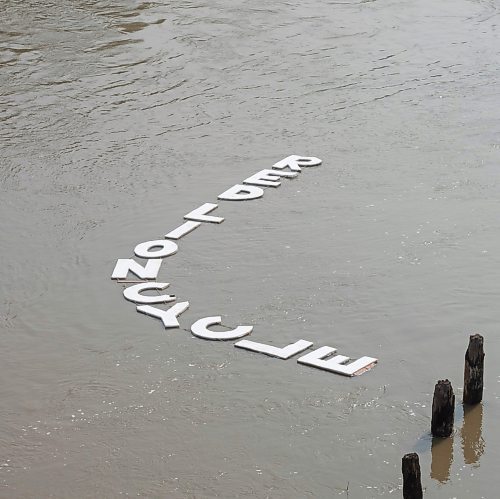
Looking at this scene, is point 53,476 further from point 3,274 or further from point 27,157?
point 27,157

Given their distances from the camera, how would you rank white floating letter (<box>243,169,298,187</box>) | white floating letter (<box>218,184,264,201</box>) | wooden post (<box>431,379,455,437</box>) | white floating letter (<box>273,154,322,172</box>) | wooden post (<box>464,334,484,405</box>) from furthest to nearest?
white floating letter (<box>273,154,322,172</box>), white floating letter (<box>243,169,298,187</box>), white floating letter (<box>218,184,264,201</box>), wooden post (<box>464,334,484,405</box>), wooden post (<box>431,379,455,437</box>)

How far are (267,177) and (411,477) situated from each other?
7532mm

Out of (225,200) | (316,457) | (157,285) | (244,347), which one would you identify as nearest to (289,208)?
(225,200)

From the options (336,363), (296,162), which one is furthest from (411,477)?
(296,162)

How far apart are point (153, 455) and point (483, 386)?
286 cm

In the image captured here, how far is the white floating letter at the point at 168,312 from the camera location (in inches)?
417

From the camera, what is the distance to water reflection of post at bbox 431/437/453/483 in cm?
825

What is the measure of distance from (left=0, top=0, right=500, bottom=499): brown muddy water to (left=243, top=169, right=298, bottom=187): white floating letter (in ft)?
0.52

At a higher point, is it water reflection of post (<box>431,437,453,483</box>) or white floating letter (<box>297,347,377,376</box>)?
white floating letter (<box>297,347,377,376</box>)

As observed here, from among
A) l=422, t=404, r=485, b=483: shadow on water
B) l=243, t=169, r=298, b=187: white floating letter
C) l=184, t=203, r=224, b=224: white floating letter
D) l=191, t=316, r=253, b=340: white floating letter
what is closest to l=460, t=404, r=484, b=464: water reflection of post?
l=422, t=404, r=485, b=483: shadow on water

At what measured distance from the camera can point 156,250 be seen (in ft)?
40.5

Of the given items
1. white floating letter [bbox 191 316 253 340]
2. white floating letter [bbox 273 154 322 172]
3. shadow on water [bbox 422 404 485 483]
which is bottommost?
shadow on water [bbox 422 404 485 483]

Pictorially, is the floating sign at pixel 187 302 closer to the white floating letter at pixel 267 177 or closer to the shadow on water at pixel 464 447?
the white floating letter at pixel 267 177

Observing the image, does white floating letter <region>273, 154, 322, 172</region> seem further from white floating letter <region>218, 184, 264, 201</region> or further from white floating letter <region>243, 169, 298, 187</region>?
white floating letter <region>218, 184, 264, 201</region>
